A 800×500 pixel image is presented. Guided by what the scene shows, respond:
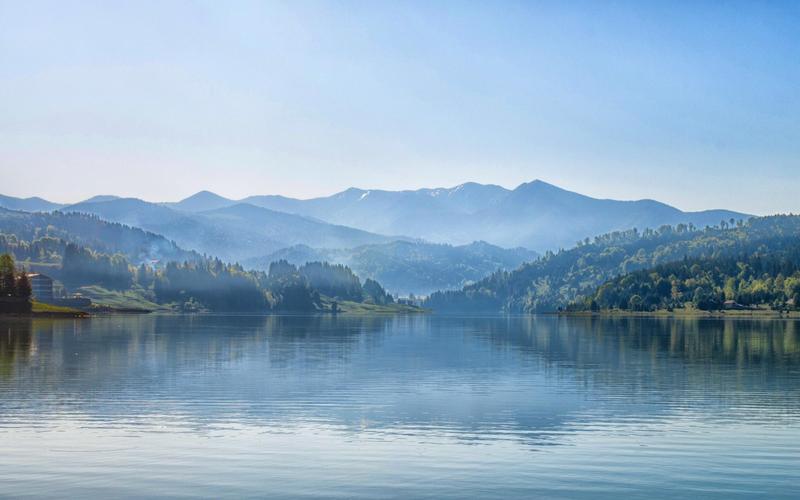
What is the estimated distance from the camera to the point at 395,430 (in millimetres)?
56469

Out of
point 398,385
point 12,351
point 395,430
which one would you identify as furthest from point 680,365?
point 12,351

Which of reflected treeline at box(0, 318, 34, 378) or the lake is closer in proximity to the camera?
the lake

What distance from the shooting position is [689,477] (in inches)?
1686

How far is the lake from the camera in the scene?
135ft

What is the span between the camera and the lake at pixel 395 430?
41031 millimetres

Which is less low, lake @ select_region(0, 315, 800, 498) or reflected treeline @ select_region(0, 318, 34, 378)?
lake @ select_region(0, 315, 800, 498)

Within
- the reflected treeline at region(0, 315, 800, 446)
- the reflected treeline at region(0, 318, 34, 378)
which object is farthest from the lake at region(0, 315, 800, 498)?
the reflected treeline at region(0, 318, 34, 378)

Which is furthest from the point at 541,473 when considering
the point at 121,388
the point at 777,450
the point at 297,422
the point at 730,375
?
the point at 730,375

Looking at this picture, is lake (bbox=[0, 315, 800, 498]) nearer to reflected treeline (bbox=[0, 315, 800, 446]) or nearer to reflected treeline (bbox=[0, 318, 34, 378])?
reflected treeline (bbox=[0, 315, 800, 446])

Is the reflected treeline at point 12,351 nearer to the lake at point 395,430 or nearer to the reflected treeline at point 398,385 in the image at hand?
the reflected treeline at point 398,385

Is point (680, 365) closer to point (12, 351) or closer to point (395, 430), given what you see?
point (395, 430)

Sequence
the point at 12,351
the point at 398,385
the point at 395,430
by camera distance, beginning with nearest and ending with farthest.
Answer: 1. the point at 395,430
2. the point at 398,385
3. the point at 12,351

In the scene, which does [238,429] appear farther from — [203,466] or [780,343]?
[780,343]

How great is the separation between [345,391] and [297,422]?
810 inches
